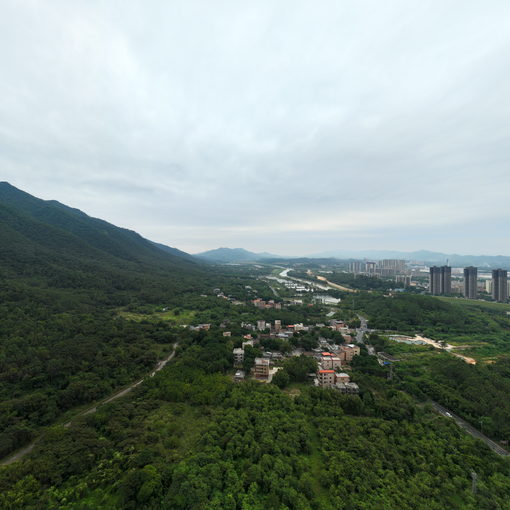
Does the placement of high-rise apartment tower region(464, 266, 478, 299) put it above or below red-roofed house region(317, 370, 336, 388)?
above

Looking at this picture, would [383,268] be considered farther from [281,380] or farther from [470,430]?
[281,380]

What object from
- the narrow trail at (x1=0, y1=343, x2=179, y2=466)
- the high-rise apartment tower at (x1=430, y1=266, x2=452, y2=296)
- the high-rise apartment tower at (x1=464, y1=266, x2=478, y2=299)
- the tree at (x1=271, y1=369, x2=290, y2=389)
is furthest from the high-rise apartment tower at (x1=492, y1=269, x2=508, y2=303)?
the narrow trail at (x1=0, y1=343, x2=179, y2=466)

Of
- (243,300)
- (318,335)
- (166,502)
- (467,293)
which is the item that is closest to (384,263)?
(467,293)

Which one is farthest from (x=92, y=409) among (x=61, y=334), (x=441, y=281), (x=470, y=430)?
(x=441, y=281)

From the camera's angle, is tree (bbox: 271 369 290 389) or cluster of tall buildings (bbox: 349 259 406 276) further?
cluster of tall buildings (bbox: 349 259 406 276)

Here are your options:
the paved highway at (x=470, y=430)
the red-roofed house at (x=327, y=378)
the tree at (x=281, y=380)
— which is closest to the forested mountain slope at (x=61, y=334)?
the tree at (x=281, y=380)

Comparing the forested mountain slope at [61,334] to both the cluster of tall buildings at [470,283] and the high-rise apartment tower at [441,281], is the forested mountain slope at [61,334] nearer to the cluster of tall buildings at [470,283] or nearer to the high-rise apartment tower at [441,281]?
the high-rise apartment tower at [441,281]

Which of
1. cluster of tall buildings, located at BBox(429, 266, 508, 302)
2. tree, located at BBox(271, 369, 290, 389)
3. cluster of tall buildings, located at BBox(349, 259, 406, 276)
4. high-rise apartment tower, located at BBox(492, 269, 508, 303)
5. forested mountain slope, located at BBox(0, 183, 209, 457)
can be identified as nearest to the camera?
forested mountain slope, located at BBox(0, 183, 209, 457)

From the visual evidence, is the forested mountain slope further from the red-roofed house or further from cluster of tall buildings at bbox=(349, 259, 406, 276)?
cluster of tall buildings at bbox=(349, 259, 406, 276)

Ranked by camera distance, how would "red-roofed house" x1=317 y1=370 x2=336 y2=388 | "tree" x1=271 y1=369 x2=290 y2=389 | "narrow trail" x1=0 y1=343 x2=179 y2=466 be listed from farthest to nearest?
1. "red-roofed house" x1=317 y1=370 x2=336 y2=388
2. "tree" x1=271 y1=369 x2=290 y2=389
3. "narrow trail" x1=0 y1=343 x2=179 y2=466
